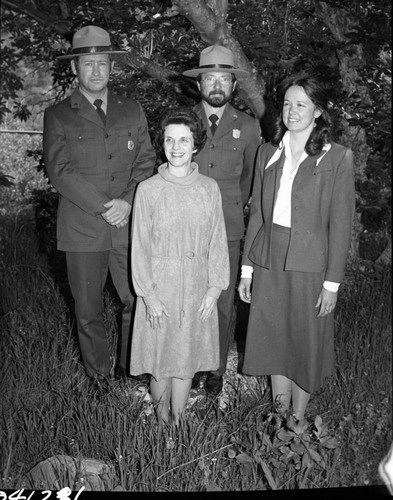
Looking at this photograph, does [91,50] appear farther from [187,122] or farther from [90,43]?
[187,122]

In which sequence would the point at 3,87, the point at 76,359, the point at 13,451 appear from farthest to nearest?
the point at 3,87, the point at 76,359, the point at 13,451

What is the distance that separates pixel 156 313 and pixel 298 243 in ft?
2.15

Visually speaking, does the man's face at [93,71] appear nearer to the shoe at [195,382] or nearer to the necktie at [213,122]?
the necktie at [213,122]

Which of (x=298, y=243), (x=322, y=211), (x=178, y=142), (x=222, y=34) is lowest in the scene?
(x=298, y=243)

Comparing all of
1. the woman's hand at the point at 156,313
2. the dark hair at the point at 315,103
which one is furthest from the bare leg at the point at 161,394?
the dark hair at the point at 315,103

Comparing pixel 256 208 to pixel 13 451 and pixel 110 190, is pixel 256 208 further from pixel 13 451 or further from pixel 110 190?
pixel 13 451

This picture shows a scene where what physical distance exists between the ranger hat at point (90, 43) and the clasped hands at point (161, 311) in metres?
1.32

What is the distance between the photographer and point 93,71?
399 centimetres

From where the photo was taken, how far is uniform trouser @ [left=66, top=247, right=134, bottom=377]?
413cm

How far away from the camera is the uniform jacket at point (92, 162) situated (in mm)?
3992

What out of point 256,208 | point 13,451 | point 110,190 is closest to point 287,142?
point 256,208

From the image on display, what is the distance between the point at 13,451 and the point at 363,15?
360 cm

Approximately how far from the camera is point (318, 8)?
5457mm

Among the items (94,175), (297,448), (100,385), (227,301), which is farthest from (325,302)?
(94,175)
